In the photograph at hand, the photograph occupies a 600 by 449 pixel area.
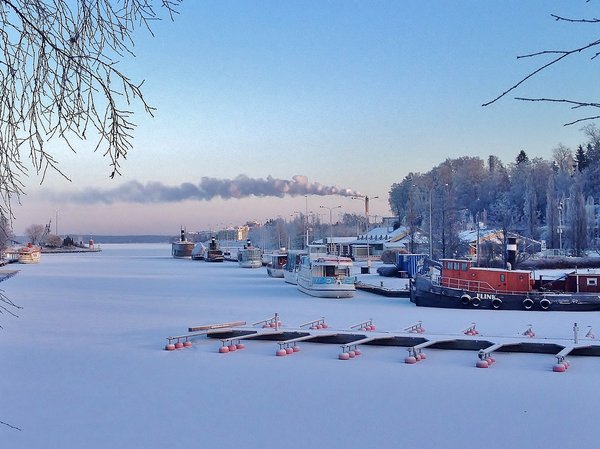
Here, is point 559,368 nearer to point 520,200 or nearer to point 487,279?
point 487,279

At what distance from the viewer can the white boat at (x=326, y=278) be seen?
36.4 meters

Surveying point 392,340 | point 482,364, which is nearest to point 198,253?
point 392,340

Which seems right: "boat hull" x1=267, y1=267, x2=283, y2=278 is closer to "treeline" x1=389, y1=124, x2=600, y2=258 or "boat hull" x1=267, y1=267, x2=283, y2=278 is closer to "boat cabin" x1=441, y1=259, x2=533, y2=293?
"treeline" x1=389, y1=124, x2=600, y2=258

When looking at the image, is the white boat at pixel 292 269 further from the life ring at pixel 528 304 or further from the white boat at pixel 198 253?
the white boat at pixel 198 253

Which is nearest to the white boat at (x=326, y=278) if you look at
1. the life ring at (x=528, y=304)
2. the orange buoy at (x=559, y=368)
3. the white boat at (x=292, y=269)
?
the white boat at (x=292, y=269)

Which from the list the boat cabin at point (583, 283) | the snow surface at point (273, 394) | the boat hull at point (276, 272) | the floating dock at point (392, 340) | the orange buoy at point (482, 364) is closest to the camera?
the snow surface at point (273, 394)

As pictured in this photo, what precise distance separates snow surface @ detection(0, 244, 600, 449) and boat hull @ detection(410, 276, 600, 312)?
512cm

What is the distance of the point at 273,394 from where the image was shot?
1262cm

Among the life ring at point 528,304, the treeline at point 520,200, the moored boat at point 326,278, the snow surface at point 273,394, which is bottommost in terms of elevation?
the snow surface at point 273,394

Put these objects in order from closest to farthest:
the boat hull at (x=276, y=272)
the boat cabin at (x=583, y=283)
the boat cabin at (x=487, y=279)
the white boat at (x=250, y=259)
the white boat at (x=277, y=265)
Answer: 1. the boat cabin at (x=487, y=279)
2. the boat cabin at (x=583, y=283)
3. the boat hull at (x=276, y=272)
4. the white boat at (x=277, y=265)
5. the white boat at (x=250, y=259)

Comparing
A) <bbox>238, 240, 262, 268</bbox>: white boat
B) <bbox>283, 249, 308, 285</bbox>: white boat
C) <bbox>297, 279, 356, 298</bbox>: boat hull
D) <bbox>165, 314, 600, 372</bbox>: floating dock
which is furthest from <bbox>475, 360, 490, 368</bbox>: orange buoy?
<bbox>238, 240, 262, 268</bbox>: white boat

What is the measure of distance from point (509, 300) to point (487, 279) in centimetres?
201

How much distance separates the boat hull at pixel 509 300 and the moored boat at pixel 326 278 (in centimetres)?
610

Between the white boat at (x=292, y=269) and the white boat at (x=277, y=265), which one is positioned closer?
the white boat at (x=292, y=269)
